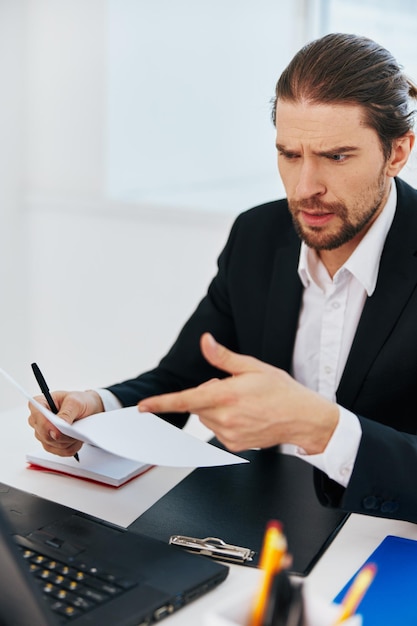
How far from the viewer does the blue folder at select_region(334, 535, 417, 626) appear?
1018 mm

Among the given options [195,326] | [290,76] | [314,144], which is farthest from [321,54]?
[195,326]

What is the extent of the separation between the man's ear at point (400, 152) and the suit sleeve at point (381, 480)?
24.0 inches

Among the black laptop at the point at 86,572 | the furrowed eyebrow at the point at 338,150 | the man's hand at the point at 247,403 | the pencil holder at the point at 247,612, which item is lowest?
the black laptop at the point at 86,572

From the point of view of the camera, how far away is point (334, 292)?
5.92 feet

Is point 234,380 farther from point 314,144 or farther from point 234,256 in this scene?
point 234,256

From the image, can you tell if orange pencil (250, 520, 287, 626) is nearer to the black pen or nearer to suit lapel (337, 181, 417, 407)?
the black pen

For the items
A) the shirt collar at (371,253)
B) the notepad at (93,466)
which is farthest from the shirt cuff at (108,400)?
the shirt collar at (371,253)

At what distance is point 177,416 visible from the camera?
1890mm

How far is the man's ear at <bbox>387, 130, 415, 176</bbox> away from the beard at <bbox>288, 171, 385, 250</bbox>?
39 millimetres

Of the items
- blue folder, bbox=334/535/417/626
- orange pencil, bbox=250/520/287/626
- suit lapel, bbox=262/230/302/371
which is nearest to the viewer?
orange pencil, bbox=250/520/287/626

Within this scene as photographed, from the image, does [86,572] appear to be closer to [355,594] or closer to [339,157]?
[355,594]

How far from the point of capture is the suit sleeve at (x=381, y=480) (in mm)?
1300

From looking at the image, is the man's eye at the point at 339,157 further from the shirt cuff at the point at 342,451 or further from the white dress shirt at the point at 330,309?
the shirt cuff at the point at 342,451

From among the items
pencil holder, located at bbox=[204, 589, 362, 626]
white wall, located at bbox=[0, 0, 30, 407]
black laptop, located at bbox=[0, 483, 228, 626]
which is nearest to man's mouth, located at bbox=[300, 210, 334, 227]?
black laptop, located at bbox=[0, 483, 228, 626]
